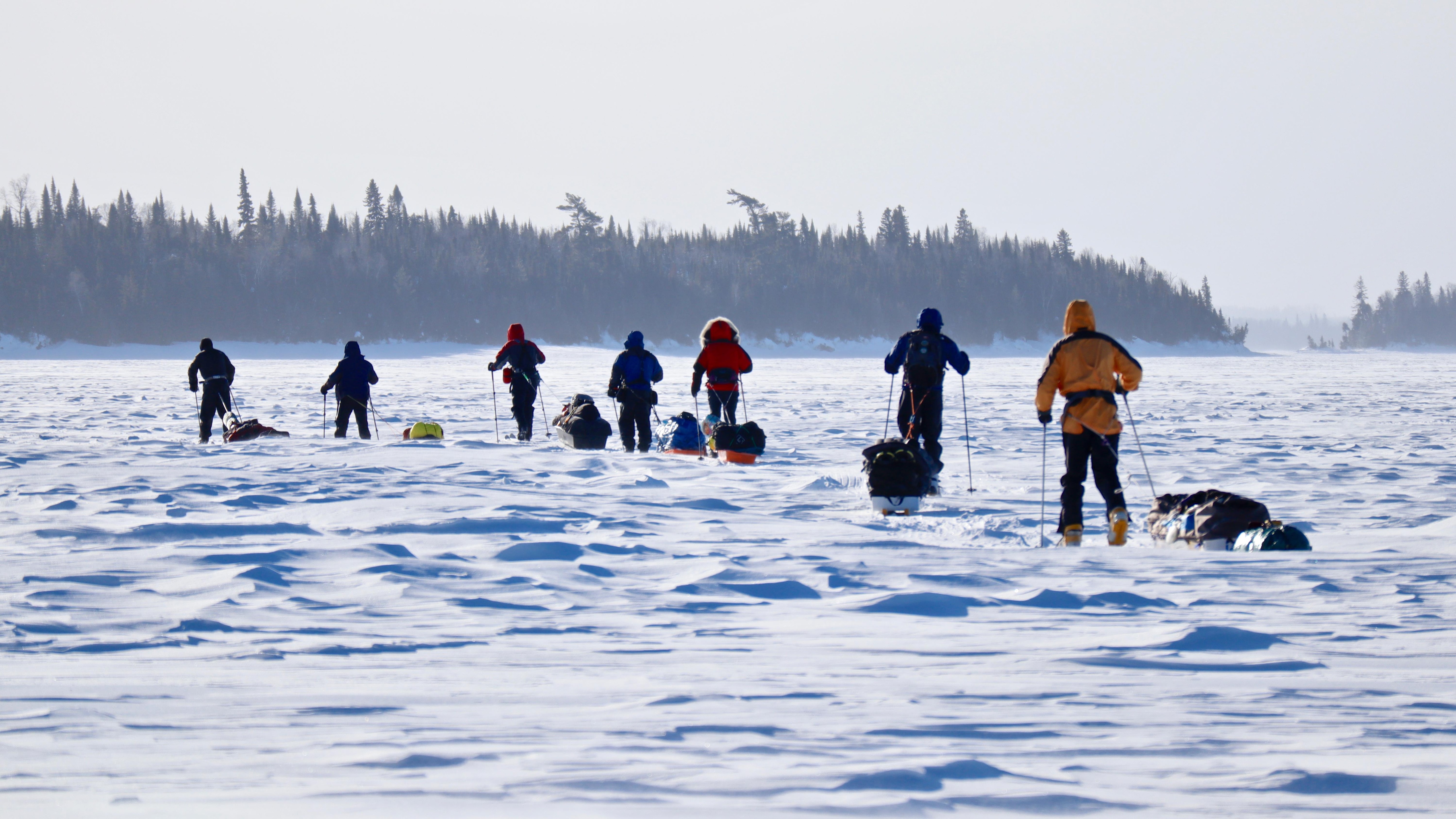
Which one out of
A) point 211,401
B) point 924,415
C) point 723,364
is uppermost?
point 723,364

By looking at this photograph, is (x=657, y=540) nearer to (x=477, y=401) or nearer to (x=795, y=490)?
(x=795, y=490)

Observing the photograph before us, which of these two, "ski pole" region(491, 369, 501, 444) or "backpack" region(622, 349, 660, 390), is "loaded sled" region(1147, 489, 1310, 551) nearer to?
"backpack" region(622, 349, 660, 390)

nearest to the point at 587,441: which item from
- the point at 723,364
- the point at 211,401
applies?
the point at 723,364

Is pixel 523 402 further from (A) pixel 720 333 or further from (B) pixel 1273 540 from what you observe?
(B) pixel 1273 540

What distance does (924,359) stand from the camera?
9.90 m

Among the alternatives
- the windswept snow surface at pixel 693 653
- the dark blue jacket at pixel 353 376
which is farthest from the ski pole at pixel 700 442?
the dark blue jacket at pixel 353 376

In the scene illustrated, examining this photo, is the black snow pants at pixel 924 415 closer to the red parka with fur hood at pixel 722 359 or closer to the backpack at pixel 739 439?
the backpack at pixel 739 439

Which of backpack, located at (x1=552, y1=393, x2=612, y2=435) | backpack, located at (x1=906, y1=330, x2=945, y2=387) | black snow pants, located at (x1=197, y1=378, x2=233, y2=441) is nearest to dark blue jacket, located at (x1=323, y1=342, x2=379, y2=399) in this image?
black snow pants, located at (x1=197, y1=378, x2=233, y2=441)

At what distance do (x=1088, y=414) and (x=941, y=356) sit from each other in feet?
9.79

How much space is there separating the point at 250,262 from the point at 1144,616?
104421 millimetres

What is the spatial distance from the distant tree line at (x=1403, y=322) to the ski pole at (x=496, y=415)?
165674mm

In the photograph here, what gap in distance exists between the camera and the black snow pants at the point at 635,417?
504 inches

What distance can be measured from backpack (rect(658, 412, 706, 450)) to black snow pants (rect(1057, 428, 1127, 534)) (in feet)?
20.0

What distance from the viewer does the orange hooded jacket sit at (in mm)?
6926
